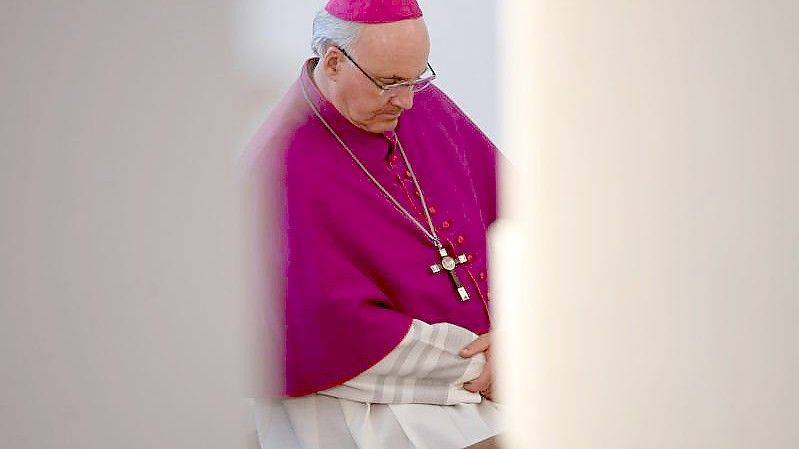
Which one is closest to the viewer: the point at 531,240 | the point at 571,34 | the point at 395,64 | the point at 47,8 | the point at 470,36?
the point at 47,8

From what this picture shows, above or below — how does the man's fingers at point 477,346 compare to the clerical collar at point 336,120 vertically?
below

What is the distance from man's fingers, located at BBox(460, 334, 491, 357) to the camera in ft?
7.83

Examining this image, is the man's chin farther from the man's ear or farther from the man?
the man's ear

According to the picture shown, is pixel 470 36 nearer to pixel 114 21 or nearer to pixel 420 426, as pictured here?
pixel 420 426

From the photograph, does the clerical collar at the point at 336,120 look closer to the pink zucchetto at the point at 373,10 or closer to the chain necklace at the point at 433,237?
the chain necklace at the point at 433,237

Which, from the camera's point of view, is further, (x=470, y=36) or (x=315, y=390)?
(x=470, y=36)

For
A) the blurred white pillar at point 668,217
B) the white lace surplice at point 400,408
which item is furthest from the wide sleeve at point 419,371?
the blurred white pillar at point 668,217

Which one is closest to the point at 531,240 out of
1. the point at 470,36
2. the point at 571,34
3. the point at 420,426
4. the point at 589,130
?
Result: the point at 589,130

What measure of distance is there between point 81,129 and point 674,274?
4.64 feet

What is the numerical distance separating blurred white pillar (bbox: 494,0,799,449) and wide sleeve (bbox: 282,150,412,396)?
429 mm

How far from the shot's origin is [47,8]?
2.57ft

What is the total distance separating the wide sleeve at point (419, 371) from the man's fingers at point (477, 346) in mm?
11

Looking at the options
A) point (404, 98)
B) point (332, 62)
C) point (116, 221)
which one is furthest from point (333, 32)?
point (116, 221)

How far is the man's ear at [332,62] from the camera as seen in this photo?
2.27 meters
